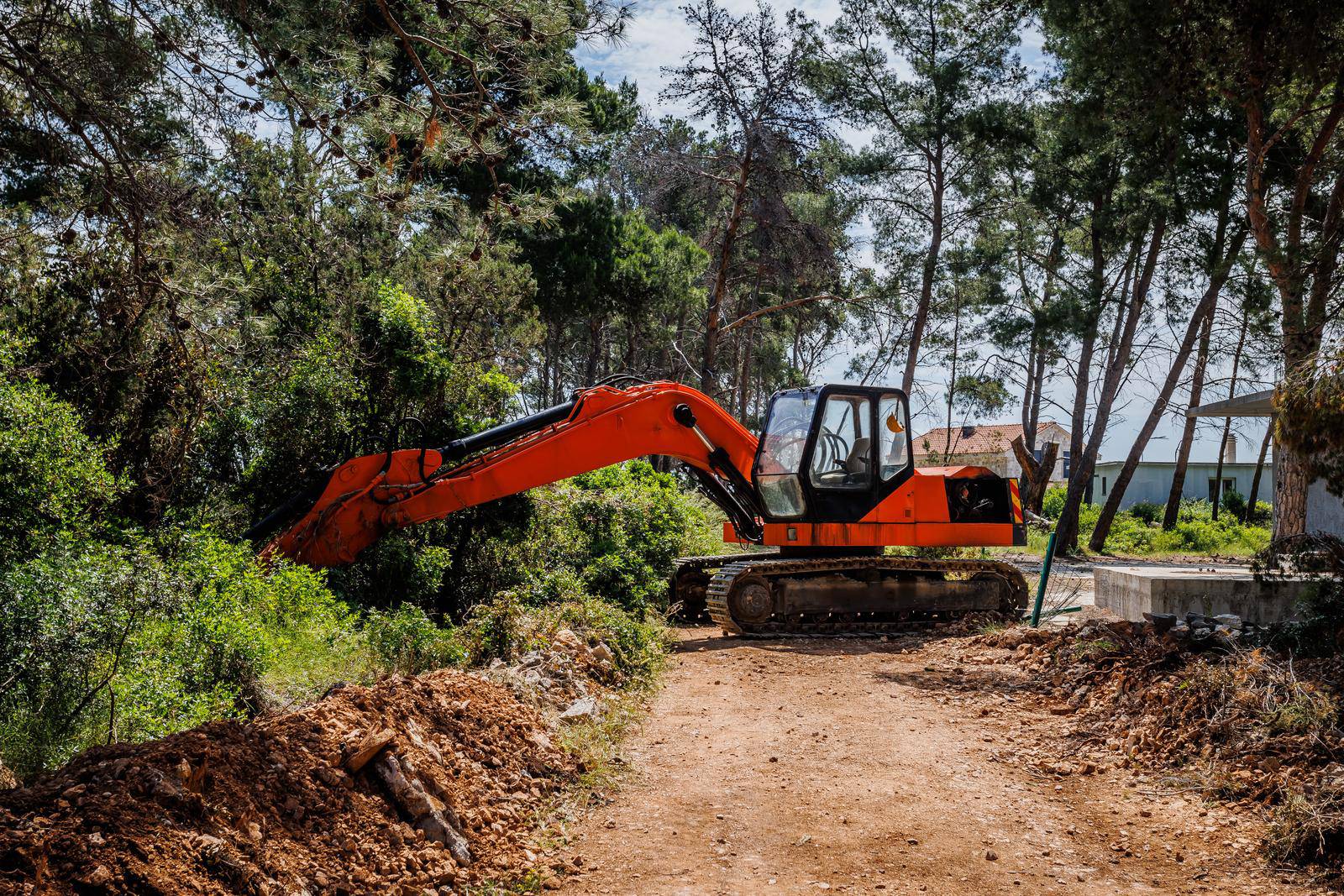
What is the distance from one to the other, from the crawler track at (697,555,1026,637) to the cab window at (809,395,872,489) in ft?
3.21

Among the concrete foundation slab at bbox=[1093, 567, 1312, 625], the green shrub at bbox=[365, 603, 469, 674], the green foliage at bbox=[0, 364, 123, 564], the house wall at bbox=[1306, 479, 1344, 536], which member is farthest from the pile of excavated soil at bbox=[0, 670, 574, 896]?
the house wall at bbox=[1306, 479, 1344, 536]

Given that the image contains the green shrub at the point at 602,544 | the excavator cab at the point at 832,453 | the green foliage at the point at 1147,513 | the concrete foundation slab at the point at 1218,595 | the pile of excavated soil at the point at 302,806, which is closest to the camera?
the pile of excavated soil at the point at 302,806

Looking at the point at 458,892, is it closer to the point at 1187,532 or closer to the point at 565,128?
the point at 565,128

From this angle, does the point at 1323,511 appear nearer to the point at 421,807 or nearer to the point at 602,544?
the point at 602,544

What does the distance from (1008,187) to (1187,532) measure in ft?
39.9

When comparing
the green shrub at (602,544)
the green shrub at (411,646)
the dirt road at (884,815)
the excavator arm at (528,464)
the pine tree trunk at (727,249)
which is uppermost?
the pine tree trunk at (727,249)

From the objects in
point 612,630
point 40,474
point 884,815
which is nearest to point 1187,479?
point 612,630

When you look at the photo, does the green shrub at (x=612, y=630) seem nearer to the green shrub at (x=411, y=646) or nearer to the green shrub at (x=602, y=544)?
the green shrub at (x=602, y=544)

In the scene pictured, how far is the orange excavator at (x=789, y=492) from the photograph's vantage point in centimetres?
1051

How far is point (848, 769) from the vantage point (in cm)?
646

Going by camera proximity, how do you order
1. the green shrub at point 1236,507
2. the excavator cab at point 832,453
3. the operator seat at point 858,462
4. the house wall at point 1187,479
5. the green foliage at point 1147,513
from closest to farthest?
the excavator cab at point 832,453
the operator seat at point 858,462
the green foliage at point 1147,513
the green shrub at point 1236,507
the house wall at point 1187,479

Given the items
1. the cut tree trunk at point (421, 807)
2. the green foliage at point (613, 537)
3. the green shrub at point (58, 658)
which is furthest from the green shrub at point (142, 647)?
the green foliage at point (613, 537)

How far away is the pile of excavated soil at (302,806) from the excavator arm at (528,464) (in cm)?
400

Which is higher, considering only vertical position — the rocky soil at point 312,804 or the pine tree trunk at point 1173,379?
the pine tree trunk at point 1173,379
